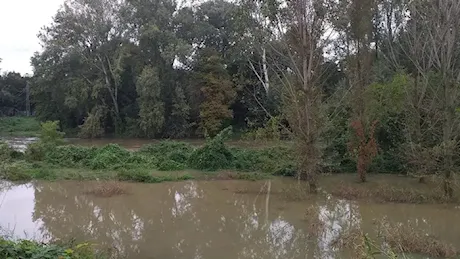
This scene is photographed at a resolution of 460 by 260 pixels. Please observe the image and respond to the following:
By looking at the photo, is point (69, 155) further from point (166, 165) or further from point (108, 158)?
point (166, 165)

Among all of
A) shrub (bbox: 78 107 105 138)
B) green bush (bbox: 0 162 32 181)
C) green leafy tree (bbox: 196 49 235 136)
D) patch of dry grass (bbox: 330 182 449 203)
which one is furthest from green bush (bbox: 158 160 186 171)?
shrub (bbox: 78 107 105 138)

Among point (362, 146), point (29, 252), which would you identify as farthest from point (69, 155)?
point (29, 252)

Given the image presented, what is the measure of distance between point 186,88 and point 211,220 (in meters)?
24.4

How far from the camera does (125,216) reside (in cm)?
1325

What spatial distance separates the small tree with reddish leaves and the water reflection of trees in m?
3.26

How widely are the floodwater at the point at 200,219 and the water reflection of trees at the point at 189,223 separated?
23mm

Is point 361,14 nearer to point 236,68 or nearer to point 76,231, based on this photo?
point 76,231

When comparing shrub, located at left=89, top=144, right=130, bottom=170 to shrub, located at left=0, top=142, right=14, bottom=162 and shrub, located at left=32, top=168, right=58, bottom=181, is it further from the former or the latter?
shrub, located at left=0, top=142, right=14, bottom=162

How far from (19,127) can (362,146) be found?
1630 inches

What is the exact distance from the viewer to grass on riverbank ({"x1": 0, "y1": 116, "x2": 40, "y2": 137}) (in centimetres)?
4406

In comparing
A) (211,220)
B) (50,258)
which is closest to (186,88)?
(211,220)

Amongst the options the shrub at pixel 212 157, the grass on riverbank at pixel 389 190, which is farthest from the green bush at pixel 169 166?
the grass on riverbank at pixel 389 190

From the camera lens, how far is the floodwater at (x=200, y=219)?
10.0m

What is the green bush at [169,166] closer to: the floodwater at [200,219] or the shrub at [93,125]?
the floodwater at [200,219]
